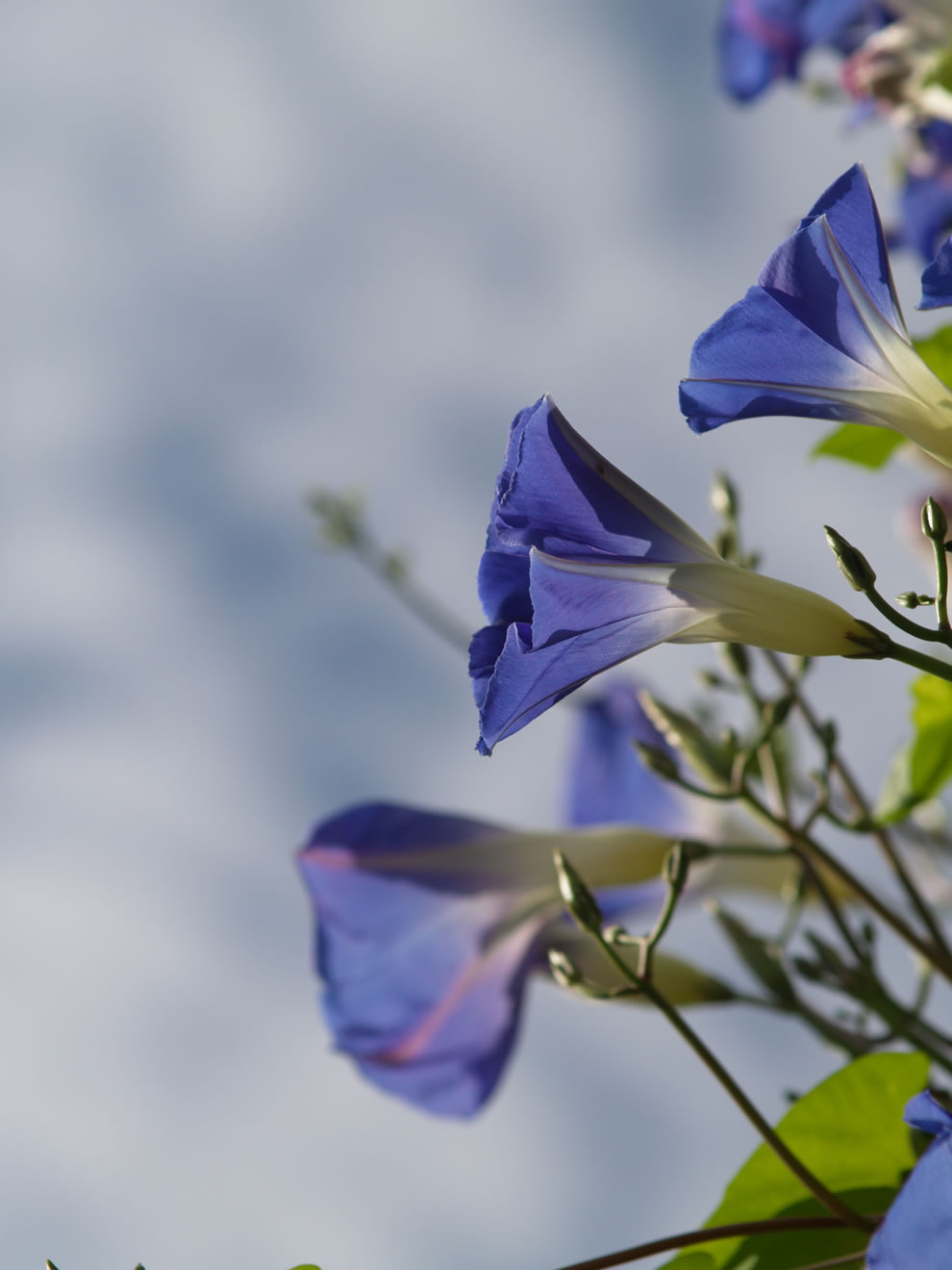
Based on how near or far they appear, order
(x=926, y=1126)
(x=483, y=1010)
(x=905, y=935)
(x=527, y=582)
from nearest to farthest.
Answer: (x=926, y=1126) < (x=527, y=582) < (x=905, y=935) < (x=483, y=1010)

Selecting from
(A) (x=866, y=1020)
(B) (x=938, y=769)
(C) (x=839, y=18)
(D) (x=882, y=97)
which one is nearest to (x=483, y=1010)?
(A) (x=866, y=1020)

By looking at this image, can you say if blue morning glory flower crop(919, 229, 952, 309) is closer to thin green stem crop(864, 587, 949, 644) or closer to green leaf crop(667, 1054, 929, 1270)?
thin green stem crop(864, 587, 949, 644)

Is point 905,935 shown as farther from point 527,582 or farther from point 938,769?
point 527,582

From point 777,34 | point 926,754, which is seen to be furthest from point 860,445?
point 777,34

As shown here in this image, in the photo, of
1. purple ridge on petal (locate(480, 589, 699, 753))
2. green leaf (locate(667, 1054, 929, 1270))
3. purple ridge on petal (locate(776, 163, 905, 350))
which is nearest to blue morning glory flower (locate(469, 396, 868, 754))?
purple ridge on petal (locate(480, 589, 699, 753))

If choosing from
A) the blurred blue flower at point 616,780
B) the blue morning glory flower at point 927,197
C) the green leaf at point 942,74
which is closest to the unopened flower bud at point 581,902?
the blurred blue flower at point 616,780

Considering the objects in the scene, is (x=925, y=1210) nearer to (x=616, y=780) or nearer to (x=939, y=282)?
(x=939, y=282)

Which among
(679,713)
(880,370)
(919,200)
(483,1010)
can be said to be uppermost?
(919,200)
